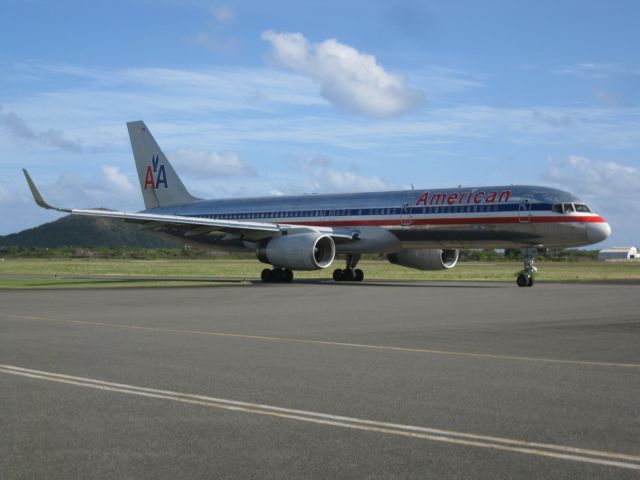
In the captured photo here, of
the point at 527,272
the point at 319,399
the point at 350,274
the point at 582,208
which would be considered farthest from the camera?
the point at 350,274

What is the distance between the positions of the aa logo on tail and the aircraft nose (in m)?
23.4

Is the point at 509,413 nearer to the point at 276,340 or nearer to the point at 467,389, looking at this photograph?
the point at 467,389

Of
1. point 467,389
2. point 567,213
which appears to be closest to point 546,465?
point 467,389

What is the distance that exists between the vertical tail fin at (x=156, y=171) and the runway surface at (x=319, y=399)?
30.3 metres

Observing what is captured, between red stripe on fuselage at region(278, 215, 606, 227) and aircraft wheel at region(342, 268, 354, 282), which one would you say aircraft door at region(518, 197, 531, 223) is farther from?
aircraft wheel at region(342, 268, 354, 282)

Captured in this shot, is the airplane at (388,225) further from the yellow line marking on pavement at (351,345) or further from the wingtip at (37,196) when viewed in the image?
the yellow line marking on pavement at (351,345)

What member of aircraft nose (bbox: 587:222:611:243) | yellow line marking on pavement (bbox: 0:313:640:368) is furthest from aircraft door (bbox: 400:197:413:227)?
yellow line marking on pavement (bbox: 0:313:640:368)

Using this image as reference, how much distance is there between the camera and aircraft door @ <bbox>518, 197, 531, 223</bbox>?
32688 mm

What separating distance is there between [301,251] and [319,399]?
26701 mm

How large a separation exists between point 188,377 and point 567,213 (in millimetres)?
25249

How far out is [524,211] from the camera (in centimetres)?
3278

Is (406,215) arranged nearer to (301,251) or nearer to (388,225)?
(388,225)

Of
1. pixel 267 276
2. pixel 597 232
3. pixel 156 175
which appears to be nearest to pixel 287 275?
pixel 267 276

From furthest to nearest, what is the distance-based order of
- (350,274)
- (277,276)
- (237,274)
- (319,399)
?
(237,274)
(350,274)
(277,276)
(319,399)
